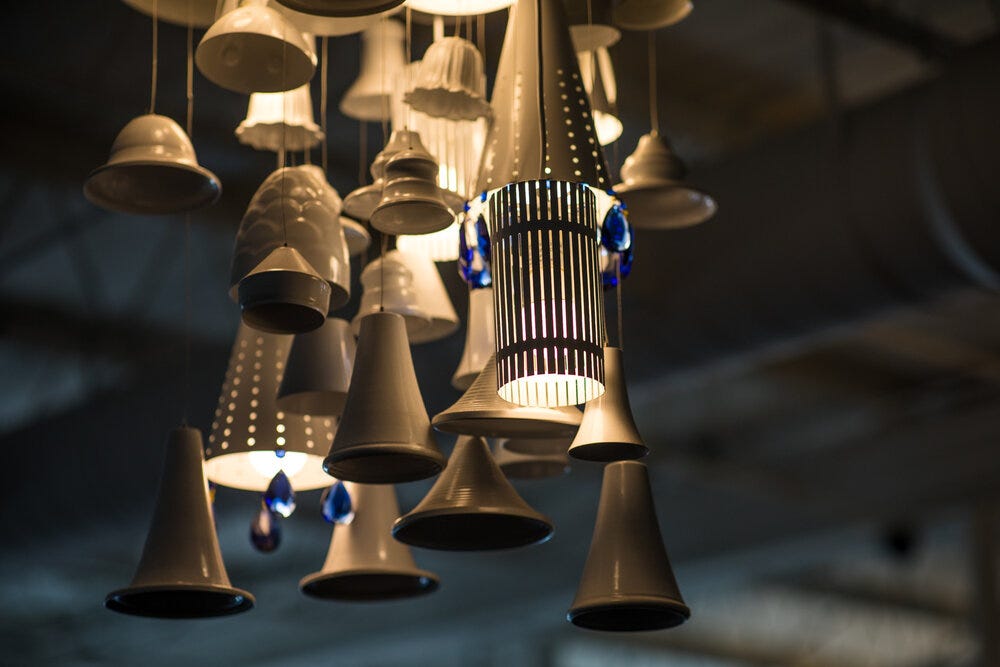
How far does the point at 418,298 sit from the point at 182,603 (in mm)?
870

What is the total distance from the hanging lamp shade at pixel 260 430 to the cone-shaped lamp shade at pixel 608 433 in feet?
2.56

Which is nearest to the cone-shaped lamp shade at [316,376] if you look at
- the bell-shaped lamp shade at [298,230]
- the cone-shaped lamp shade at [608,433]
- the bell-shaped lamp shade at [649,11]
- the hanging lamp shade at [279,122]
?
the bell-shaped lamp shade at [298,230]

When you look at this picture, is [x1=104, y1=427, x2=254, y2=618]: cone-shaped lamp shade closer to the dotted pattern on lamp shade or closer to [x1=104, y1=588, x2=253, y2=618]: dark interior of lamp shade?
[x1=104, y1=588, x2=253, y2=618]: dark interior of lamp shade

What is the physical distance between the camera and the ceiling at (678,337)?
5656mm

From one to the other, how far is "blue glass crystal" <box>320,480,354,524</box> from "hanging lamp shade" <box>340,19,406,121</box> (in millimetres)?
937

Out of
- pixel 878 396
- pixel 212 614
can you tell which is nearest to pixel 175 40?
pixel 212 614

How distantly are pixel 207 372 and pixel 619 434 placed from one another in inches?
194

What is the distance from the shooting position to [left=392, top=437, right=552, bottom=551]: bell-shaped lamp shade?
3.17 meters

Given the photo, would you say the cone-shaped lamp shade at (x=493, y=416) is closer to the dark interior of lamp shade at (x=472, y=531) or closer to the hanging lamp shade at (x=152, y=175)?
the dark interior of lamp shade at (x=472, y=531)

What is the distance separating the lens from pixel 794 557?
37.6 feet

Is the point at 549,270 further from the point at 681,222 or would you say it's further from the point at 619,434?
the point at 681,222

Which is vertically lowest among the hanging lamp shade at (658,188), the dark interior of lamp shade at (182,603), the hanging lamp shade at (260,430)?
the dark interior of lamp shade at (182,603)

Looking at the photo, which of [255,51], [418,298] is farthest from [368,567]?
[255,51]

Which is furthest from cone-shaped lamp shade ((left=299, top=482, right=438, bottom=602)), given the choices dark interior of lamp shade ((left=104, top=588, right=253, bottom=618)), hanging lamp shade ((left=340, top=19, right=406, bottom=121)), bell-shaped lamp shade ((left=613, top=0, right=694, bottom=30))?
bell-shaped lamp shade ((left=613, top=0, right=694, bottom=30))
